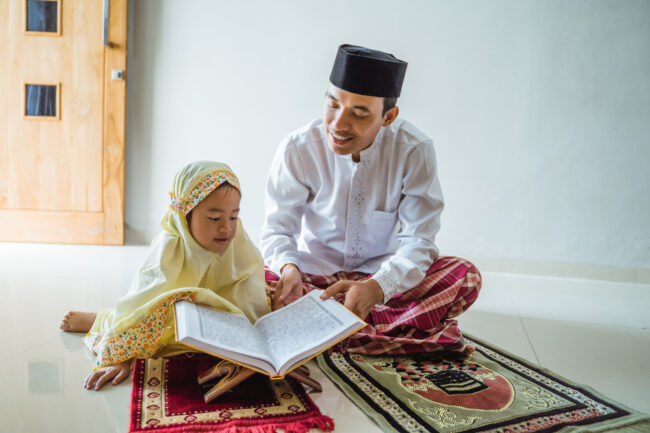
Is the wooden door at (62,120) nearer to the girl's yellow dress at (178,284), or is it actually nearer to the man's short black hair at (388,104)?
the girl's yellow dress at (178,284)

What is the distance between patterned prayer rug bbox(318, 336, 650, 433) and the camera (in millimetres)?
1208

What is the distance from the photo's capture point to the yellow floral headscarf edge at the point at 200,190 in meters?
1.41

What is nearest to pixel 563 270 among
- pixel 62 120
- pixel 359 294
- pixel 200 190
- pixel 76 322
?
pixel 359 294

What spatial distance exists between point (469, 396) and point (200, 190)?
91 cm

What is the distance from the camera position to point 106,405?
3.92 ft

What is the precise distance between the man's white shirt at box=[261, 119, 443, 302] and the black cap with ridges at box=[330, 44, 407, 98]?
22 centimetres

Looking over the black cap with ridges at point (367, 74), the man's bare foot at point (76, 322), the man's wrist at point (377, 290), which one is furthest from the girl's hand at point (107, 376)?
the black cap with ridges at point (367, 74)

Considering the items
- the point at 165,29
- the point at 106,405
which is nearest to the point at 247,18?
the point at 165,29

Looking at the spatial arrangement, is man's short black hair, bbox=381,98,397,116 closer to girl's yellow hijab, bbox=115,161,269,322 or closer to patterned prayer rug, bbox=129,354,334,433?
girl's yellow hijab, bbox=115,161,269,322

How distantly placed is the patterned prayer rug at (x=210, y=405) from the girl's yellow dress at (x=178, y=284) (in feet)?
0.29

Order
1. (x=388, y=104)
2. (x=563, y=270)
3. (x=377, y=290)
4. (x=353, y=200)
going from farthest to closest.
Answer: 1. (x=563, y=270)
2. (x=353, y=200)
3. (x=388, y=104)
4. (x=377, y=290)

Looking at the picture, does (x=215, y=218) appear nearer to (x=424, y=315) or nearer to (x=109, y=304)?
(x=424, y=315)

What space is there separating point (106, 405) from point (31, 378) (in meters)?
0.27

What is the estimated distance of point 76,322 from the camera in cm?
164
